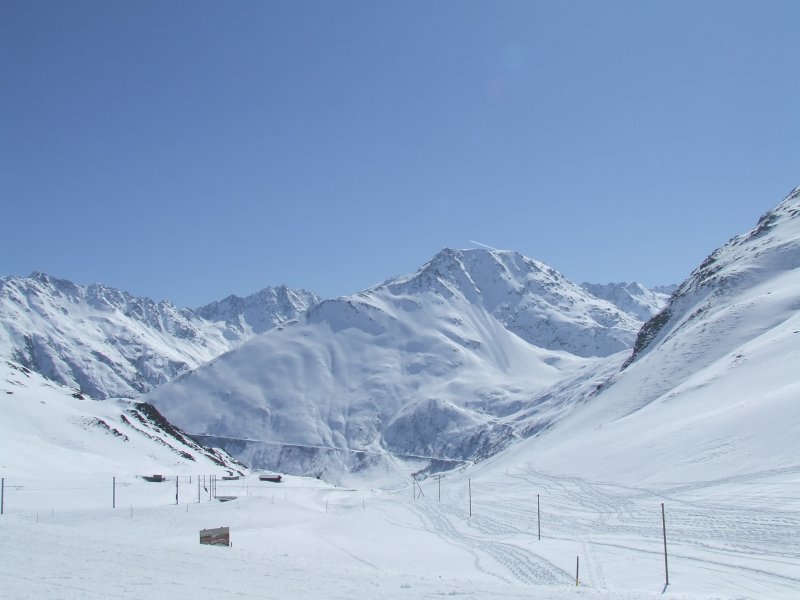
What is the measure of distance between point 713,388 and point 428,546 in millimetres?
55218

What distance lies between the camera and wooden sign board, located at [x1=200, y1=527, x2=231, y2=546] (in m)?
34.7

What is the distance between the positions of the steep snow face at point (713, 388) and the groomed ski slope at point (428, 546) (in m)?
5.42

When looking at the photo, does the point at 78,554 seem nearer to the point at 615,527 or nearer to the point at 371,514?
the point at 615,527

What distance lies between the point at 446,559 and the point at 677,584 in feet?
43.8

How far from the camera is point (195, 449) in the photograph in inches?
5482

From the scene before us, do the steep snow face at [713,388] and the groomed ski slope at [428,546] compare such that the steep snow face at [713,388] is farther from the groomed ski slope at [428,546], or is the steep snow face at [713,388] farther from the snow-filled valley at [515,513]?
the groomed ski slope at [428,546]

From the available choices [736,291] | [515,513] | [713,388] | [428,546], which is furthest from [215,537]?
[736,291]

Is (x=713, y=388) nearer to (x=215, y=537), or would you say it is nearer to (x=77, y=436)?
(x=215, y=537)

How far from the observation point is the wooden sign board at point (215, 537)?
34656mm

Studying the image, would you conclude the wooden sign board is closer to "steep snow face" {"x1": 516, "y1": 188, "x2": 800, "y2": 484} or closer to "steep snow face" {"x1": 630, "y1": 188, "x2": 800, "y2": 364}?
"steep snow face" {"x1": 516, "y1": 188, "x2": 800, "y2": 484}

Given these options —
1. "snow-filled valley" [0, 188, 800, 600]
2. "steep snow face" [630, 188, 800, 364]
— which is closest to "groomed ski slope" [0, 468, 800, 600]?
"snow-filled valley" [0, 188, 800, 600]

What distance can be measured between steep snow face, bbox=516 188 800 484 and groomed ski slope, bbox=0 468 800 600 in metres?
5.42

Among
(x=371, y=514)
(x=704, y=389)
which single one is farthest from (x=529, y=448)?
(x=371, y=514)

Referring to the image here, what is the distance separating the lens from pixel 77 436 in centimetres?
9906
